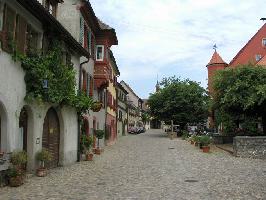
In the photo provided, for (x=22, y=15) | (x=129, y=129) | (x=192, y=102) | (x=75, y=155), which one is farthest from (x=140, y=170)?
(x=129, y=129)

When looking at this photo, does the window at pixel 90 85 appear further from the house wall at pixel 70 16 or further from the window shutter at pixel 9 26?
the window shutter at pixel 9 26

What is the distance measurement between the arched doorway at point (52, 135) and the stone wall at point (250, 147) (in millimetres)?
12050

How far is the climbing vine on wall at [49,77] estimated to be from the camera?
15.8 meters

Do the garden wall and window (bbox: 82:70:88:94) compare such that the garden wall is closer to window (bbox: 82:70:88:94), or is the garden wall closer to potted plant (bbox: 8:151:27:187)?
window (bbox: 82:70:88:94)

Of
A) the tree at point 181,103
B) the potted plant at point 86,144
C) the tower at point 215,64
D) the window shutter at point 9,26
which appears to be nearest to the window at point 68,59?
the potted plant at point 86,144

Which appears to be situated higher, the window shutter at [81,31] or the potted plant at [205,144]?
the window shutter at [81,31]

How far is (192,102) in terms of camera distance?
6362 centimetres

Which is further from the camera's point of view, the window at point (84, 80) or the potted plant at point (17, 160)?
the window at point (84, 80)

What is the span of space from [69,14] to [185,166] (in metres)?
11.0

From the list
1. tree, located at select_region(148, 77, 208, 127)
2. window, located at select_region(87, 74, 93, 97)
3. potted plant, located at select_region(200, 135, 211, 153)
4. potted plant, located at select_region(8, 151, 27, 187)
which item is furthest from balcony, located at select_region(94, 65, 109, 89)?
tree, located at select_region(148, 77, 208, 127)

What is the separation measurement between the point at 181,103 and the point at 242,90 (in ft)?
96.2

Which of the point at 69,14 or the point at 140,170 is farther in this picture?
the point at 69,14

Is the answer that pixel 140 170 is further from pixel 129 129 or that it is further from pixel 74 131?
pixel 129 129

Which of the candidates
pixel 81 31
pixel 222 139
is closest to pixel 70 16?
pixel 81 31
